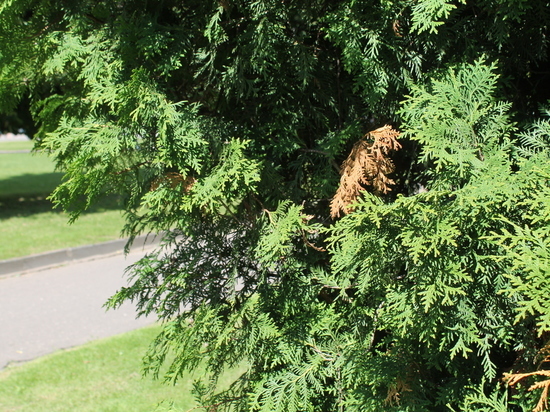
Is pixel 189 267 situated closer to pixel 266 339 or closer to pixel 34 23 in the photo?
pixel 266 339

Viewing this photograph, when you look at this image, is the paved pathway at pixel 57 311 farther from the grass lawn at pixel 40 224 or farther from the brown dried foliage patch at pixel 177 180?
the brown dried foliage patch at pixel 177 180

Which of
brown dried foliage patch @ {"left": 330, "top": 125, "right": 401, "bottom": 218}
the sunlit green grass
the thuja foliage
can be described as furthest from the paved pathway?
the sunlit green grass

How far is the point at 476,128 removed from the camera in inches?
86.4

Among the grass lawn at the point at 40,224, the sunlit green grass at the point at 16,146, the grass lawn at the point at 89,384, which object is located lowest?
the grass lawn at the point at 89,384

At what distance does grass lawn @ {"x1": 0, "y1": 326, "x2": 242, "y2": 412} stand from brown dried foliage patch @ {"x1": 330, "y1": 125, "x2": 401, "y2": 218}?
256 cm

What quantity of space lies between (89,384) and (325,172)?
127 inches

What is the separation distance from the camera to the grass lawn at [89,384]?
4215 mm

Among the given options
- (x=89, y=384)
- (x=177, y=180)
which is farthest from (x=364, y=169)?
(x=89, y=384)

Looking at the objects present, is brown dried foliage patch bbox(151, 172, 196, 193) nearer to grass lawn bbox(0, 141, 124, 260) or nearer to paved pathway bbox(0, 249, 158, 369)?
paved pathway bbox(0, 249, 158, 369)

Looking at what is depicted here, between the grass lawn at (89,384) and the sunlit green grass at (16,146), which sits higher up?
the sunlit green grass at (16,146)

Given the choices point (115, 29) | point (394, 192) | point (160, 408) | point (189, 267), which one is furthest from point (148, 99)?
point (160, 408)

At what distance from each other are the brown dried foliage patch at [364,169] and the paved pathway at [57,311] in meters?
4.03

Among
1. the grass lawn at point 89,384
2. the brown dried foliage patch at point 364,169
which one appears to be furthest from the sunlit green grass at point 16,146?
the brown dried foliage patch at point 364,169

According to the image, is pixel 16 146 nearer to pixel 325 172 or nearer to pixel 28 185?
pixel 28 185
